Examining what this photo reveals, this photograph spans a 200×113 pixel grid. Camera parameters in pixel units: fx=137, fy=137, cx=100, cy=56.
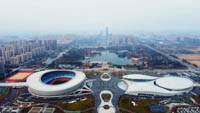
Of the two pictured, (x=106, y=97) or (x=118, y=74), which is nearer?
(x=106, y=97)

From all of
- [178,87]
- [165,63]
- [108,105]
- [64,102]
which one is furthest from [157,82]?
[165,63]

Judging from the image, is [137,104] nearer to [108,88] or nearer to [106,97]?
[106,97]

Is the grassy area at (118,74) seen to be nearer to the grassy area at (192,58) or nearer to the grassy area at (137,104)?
the grassy area at (137,104)

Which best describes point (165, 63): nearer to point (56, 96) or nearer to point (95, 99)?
point (95, 99)

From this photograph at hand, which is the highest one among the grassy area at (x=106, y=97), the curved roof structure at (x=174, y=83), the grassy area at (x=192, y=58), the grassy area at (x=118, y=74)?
the grassy area at (x=192, y=58)

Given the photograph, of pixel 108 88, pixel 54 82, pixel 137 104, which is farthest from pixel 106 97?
pixel 54 82

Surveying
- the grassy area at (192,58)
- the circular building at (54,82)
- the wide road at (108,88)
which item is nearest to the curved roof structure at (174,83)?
the wide road at (108,88)
